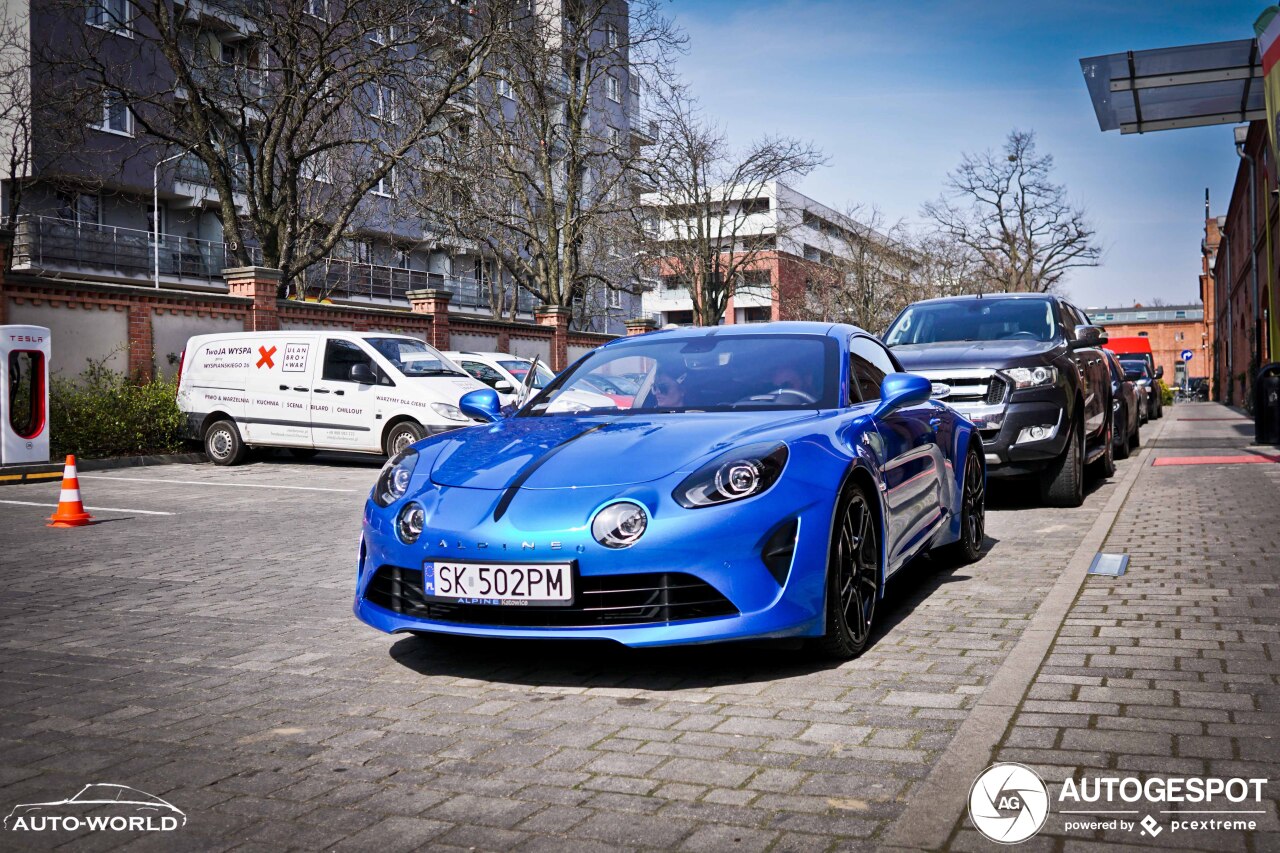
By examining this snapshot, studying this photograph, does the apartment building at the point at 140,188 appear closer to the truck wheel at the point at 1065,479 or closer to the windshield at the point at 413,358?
the windshield at the point at 413,358

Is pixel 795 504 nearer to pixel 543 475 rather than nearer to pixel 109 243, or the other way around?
pixel 543 475

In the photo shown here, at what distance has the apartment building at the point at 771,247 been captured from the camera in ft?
→ 137

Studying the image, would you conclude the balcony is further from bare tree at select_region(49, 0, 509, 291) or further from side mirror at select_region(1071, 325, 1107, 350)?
side mirror at select_region(1071, 325, 1107, 350)

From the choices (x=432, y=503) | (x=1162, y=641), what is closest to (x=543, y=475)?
(x=432, y=503)

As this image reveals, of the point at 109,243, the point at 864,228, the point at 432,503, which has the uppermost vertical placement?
the point at 864,228

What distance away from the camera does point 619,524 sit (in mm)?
4156

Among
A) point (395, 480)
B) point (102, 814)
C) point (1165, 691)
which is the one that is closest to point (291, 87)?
point (395, 480)

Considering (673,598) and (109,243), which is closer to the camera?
(673,598)

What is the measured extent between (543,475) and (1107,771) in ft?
7.29

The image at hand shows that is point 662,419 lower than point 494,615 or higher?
higher

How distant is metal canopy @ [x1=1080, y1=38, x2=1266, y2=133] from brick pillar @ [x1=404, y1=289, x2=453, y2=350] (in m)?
14.5

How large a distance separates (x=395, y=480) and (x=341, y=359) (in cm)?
1178

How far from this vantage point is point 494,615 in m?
4.33

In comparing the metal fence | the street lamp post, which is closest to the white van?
the metal fence
